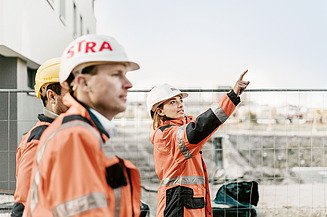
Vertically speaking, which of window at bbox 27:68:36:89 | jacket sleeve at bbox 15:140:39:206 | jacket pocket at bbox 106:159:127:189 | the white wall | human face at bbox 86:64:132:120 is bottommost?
jacket sleeve at bbox 15:140:39:206

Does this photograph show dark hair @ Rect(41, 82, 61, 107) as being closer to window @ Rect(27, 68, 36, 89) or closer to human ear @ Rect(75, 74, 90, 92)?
human ear @ Rect(75, 74, 90, 92)

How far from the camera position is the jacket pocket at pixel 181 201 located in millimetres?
4773

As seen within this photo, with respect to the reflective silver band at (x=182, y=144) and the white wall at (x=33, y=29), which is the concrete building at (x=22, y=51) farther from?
the reflective silver band at (x=182, y=144)

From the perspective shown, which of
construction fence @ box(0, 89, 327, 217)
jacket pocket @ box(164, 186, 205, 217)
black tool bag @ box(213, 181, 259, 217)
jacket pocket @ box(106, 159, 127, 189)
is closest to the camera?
jacket pocket @ box(106, 159, 127, 189)

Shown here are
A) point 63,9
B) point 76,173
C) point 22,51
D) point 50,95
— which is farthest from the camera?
point 63,9

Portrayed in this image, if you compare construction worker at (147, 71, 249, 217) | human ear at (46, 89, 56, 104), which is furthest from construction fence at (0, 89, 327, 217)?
human ear at (46, 89, 56, 104)

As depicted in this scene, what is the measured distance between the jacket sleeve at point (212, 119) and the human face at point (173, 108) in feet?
1.83

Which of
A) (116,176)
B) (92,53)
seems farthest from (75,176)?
(92,53)

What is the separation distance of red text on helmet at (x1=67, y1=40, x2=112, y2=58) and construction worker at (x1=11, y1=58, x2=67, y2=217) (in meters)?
1.44

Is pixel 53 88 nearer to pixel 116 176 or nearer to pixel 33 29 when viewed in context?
pixel 116 176

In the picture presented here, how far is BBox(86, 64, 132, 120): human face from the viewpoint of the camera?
2117 mm

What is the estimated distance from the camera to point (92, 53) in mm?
2131

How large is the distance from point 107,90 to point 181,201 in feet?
9.22

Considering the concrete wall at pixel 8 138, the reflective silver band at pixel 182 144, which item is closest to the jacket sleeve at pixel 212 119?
the reflective silver band at pixel 182 144
